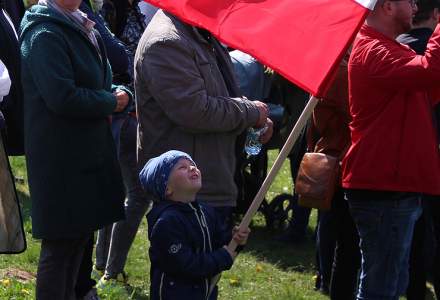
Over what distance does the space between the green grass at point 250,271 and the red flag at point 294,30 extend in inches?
76.3

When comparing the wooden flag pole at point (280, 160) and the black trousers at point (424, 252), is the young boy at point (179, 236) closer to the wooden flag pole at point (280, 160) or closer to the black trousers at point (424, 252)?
the wooden flag pole at point (280, 160)

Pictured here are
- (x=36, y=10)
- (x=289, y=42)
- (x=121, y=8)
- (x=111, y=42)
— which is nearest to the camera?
(x=289, y=42)

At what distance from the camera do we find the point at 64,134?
15.4 ft

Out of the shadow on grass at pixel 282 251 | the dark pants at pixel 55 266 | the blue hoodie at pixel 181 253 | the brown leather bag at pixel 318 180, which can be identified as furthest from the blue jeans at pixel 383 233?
the shadow on grass at pixel 282 251

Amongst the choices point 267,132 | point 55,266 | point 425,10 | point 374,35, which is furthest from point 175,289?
point 425,10

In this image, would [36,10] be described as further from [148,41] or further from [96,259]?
[96,259]

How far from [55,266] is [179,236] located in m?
0.97

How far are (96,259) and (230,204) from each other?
1.61 metres

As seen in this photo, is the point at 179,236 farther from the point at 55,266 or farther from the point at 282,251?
the point at 282,251

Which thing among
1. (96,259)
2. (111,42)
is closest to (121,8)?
(111,42)

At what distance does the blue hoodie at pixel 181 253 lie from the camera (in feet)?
13.2

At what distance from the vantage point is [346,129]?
548 cm

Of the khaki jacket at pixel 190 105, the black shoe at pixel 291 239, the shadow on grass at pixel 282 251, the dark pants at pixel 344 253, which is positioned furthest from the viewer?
the black shoe at pixel 291 239

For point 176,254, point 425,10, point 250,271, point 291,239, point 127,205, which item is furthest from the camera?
point 291,239
